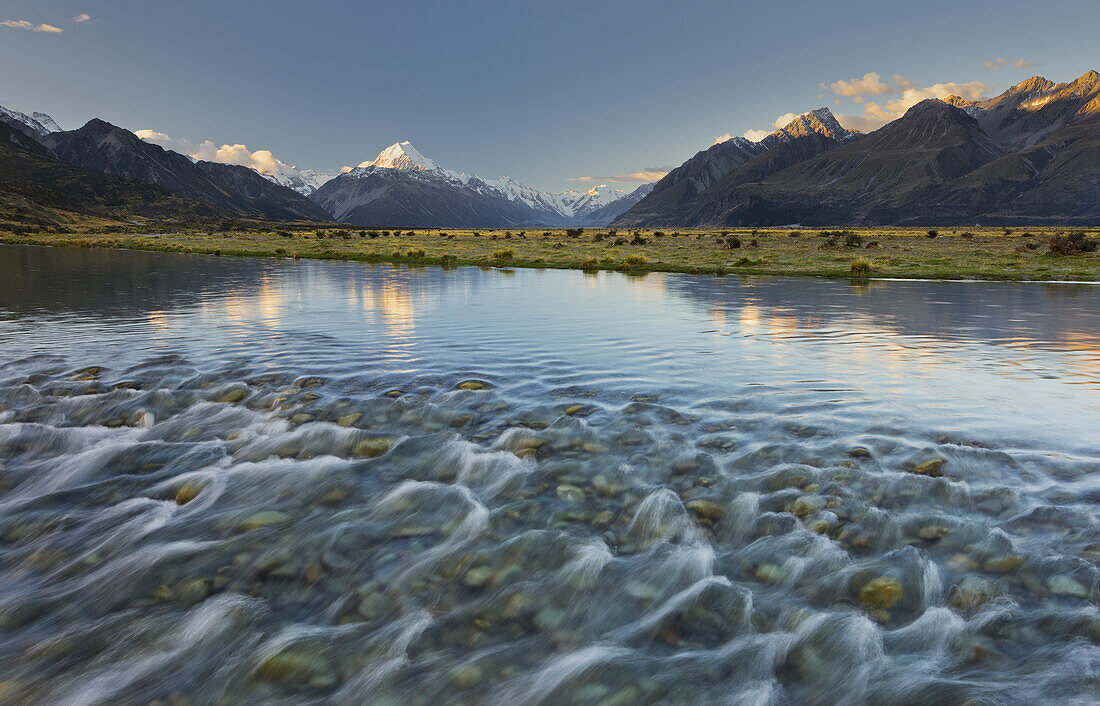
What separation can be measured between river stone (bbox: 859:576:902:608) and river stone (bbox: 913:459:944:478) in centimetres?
263

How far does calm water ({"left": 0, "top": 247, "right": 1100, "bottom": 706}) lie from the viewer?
409 centimetres

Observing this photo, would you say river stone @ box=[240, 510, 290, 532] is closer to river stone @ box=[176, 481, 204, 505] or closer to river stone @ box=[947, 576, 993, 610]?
river stone @ box=[176, 481, 204, 505]

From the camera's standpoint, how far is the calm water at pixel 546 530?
409 cm

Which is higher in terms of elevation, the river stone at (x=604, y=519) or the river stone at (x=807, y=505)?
the river stone at (x=807, y=505)

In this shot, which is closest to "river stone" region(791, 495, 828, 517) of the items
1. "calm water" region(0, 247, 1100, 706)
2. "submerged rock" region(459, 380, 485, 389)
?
"calm water" region(0, 247, 1100, 706)

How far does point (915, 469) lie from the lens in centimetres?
699

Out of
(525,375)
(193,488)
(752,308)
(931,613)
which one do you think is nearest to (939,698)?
(931,613)

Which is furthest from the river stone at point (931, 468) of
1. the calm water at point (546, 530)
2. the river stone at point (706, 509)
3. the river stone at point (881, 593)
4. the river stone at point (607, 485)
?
the river stone at point (607, 485)

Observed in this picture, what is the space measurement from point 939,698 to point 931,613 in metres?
0.91

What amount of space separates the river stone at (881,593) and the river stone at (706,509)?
1578mm

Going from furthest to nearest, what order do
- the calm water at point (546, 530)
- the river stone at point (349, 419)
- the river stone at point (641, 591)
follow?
the river stone at point (349, 419) < the river stone at point (641, 591) < the calm water at point (546, 530)

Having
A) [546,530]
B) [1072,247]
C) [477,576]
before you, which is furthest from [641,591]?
[1072,247]

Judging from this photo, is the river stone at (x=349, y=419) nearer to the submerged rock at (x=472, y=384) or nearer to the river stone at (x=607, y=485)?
the submerged rock at (x=472, y=384)

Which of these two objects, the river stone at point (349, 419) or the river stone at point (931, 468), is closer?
the river stone at point (931, 468)
